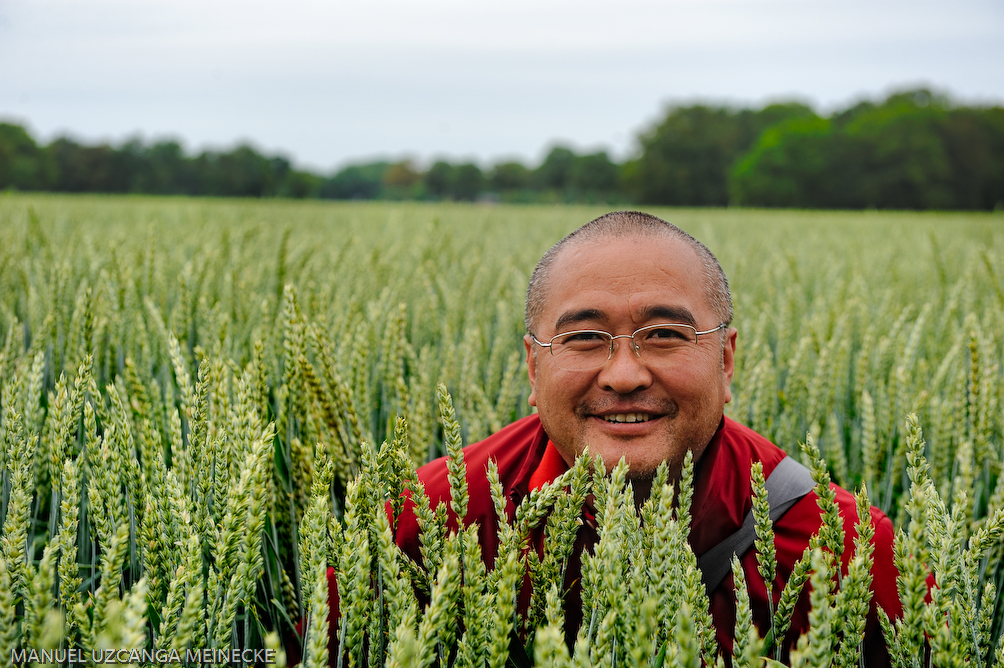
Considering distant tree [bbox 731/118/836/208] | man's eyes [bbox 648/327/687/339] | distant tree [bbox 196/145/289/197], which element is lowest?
man's eyes [bbox 648/327/687/339]

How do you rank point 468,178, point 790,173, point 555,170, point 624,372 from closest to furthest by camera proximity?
point 624,372
point 790,173
point 468,178
point 555,170

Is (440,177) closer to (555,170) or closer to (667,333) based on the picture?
(555,170)

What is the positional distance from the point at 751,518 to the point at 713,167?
52988 millimetres

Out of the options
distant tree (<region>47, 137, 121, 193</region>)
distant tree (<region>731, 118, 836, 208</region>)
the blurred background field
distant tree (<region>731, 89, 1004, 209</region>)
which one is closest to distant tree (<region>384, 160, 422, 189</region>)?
distant tree (<region>731, 118, 836, 208</region>)

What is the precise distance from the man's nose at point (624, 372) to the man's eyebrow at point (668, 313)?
0.06 metres

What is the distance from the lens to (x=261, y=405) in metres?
1.34

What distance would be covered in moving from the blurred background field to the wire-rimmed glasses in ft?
1.50

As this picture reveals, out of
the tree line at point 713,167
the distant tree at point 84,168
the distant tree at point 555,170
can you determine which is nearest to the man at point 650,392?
the tree line at point 713,167

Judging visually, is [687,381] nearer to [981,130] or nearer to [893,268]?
[893,268]

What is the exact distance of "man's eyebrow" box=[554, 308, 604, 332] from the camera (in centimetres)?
119

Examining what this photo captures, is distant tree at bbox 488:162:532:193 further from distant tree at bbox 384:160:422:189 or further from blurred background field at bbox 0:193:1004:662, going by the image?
blurred background field at bbox 0:193:1004:662

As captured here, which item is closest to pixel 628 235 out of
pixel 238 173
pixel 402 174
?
pixel 238 173

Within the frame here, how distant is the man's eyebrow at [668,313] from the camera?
3.84 ft

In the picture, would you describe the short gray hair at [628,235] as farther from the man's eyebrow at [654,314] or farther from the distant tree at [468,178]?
the distant tree at [468,178]
